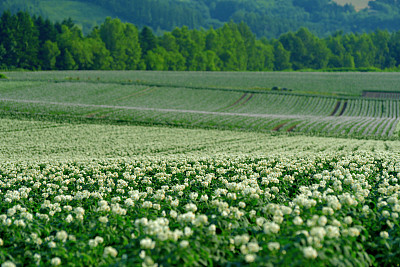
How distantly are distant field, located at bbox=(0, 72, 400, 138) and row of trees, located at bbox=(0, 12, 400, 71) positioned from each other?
30356 millimetres

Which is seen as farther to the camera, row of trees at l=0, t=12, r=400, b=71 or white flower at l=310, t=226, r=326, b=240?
row of trees at l=0, t=12, r=400, b=71

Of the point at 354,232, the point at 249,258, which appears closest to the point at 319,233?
→ the point at 354,232

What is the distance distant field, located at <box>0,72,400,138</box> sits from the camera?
51.2m

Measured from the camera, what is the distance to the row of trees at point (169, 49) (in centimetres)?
12594

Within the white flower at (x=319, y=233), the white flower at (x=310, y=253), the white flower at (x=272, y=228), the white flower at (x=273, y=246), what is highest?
the white flower at (x=319, y=233)

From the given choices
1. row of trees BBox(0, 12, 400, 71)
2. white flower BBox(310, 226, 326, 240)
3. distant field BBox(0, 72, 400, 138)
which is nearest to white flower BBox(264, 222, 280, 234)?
white flower BBox(310, 226, 326, 240)

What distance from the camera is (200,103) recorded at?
246ft

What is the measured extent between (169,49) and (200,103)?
→ 81400mm

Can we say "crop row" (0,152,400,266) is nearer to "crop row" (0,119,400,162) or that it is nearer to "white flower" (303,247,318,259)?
"white flower" (303,247,318,259)

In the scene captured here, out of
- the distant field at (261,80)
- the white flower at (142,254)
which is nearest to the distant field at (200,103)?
the distant field at (261,80)

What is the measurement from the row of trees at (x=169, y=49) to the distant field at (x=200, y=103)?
99.6ft

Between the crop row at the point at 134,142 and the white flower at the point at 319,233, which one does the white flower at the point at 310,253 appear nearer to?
the white flower at the point at 319,233

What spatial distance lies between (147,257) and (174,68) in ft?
454

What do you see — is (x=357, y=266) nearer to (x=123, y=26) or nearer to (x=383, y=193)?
(x=383, y=193)
